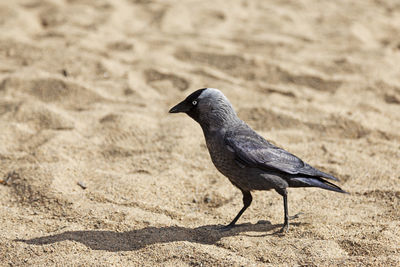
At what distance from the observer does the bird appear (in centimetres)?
337

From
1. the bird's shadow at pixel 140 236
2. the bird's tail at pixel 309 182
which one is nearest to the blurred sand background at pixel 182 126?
the bird's shadow at pixel 140 236

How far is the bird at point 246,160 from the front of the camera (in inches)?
132

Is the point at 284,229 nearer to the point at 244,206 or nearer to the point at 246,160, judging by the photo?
the point at 244,206

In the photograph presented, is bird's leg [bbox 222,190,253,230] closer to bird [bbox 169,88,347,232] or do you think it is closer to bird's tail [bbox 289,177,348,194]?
bird [bbox 169,88,347,232]

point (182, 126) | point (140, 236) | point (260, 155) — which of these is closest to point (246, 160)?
point (260, 155)

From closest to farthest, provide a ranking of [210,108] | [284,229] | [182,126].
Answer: [284,229], [210,108], [182,126]

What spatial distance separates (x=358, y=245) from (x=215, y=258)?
860 millimetres

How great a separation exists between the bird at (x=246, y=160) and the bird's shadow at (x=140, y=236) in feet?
0.38

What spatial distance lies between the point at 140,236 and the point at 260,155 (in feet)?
2.97

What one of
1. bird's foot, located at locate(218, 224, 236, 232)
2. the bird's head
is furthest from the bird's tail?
the bird's head

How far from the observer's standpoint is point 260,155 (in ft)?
11.2

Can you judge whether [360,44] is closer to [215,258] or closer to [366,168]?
[366,168]

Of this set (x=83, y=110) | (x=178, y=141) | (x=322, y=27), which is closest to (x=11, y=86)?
(x=83, y=110)

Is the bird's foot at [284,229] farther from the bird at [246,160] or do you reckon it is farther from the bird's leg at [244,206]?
the bird's leg at [244,206]
